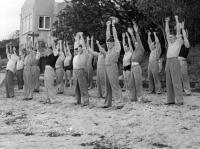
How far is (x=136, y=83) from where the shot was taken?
11.6 metres

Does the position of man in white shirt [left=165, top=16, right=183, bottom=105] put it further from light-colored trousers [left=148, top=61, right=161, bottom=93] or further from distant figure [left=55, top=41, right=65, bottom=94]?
distant figure [left=55, top=41, right=65, bottom=94]

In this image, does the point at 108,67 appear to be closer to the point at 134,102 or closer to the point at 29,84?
the point at 134,102

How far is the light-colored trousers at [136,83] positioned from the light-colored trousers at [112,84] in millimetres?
931

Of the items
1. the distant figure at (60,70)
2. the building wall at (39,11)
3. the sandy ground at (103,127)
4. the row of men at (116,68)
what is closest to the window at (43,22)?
the building wall at (39,11)

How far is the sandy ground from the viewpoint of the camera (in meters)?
6.65

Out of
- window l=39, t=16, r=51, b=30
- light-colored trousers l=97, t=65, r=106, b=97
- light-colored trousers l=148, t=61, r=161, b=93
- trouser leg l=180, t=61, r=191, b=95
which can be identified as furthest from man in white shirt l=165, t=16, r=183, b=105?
window l=39, t=16, r=51, b=30

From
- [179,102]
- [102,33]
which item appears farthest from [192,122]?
[102,33]

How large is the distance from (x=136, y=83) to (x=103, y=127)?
12.2ft

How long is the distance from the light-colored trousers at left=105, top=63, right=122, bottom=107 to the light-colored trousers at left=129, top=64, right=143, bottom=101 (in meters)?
0.93

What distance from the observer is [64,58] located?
693 inches

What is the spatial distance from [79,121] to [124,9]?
540 inches

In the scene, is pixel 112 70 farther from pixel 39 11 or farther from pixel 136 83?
pixel 39 11

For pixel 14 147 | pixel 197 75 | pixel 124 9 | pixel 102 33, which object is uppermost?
pixel 124 9

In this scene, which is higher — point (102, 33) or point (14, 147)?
point (102, 33)
